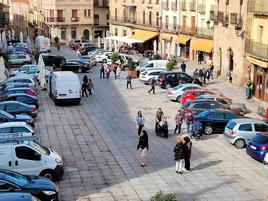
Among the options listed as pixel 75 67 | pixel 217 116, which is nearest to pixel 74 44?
pixel 75 67

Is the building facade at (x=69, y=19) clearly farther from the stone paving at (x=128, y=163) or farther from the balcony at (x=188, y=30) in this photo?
the stone paving at (x=128, y=163)

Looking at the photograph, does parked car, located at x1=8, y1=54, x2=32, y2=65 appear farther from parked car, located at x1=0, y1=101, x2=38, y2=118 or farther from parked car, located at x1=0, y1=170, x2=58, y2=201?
parked car, located at x1=0, y1=170, x2=58, y2=201

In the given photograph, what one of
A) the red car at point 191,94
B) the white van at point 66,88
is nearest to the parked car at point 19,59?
the white van at point 66,88

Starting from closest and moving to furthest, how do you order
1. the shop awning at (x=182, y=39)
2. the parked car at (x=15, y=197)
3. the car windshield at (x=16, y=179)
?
the parked car at (x=15, y=197), the car windshield at (x=16, y=179), the shop awning at (x=182, y=39)

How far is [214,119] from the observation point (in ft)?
97.2

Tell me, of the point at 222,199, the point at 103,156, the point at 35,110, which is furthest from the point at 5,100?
the point at 222,199

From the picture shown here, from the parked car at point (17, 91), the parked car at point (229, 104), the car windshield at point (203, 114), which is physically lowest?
the parked car at point (229, 104)

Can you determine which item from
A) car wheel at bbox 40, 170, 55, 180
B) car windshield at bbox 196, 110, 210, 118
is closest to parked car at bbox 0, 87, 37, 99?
car windshield at bbox 196, 110, 210, 118

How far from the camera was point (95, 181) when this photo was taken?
21.1 metres

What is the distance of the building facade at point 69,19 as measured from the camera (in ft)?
290

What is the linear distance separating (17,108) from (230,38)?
79.1 feet

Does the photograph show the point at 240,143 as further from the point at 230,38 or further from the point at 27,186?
the point at 230,38

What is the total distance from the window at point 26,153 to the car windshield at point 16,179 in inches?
86.4

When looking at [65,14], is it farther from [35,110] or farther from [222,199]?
[222,199]
